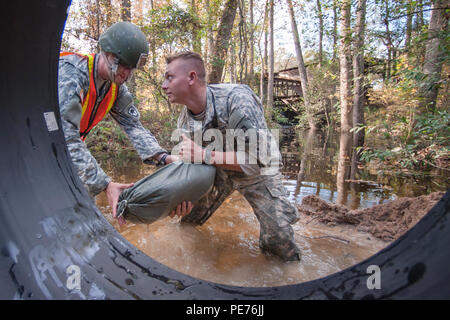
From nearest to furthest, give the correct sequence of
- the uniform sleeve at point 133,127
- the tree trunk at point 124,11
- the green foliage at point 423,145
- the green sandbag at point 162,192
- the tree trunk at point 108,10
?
1. the green sandbag at point 162,192
2. the uniform sleeve at point 133,127
3. the green foliage at point 423,145
4. the tree trunk at point 108,10
5. the tree trunk at point 124,11

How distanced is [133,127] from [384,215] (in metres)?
3.12

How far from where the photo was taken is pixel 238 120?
2131 millimetres

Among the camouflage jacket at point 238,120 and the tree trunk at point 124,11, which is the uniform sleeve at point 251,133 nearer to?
the camouflage jacket at point 238,120

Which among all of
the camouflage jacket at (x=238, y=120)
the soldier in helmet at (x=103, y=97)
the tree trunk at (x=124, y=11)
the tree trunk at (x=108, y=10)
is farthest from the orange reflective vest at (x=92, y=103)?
the tree trunk at (x=124, y=11)

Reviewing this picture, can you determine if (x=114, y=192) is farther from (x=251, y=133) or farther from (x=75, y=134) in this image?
(x=251, y=133)

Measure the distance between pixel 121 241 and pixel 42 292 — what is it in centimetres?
44

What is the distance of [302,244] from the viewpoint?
260 centimetres

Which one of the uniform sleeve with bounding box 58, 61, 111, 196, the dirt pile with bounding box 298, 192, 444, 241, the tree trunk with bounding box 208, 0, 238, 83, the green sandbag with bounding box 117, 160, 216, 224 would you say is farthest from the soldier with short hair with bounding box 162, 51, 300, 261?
the tree trunk with bounding box 208, 0, 238, 83

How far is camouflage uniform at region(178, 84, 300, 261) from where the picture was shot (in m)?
2.21

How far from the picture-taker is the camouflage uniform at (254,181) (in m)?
2.21

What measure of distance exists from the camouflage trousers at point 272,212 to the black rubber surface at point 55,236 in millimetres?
1325

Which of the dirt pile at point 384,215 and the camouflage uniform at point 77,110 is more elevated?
the camouflage uniform at point 77,110
